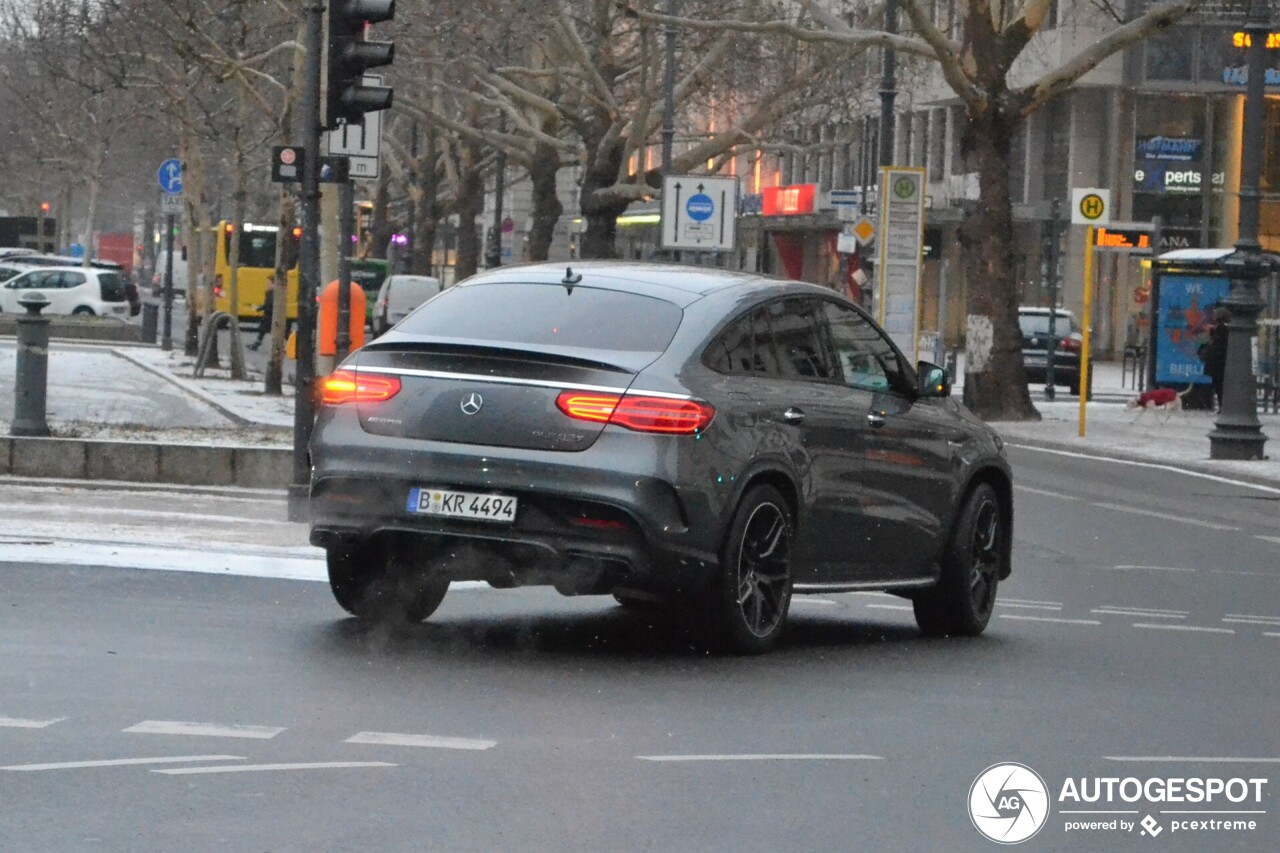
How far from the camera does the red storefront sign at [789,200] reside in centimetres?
7769

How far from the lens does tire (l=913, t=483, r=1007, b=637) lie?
11305 millimetres

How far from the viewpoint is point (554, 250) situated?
346 ft

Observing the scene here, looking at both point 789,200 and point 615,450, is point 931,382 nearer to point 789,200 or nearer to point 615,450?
point 615,450

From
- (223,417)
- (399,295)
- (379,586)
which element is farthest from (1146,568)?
(399,295)

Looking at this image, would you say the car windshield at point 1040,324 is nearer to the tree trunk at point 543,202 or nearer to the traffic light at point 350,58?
the tree trunk at point 543,202

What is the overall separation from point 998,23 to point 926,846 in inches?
1119

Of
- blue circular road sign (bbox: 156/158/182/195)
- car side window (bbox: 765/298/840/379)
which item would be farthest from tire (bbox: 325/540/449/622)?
blue circular road sign (bbox: 156/158/182/195)

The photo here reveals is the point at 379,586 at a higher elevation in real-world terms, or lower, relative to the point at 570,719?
higher

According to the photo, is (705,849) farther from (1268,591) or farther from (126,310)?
(126,310)

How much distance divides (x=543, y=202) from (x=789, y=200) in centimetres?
2732

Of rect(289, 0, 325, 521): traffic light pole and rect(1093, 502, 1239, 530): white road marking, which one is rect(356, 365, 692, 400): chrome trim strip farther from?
rect(1093, 502, 1239, 530): white road marking

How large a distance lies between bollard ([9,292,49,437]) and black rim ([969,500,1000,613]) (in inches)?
352

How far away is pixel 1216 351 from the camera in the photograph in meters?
35.9

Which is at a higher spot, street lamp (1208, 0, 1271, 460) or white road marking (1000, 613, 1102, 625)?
street lamp (1208, 0, 1271, 460)
